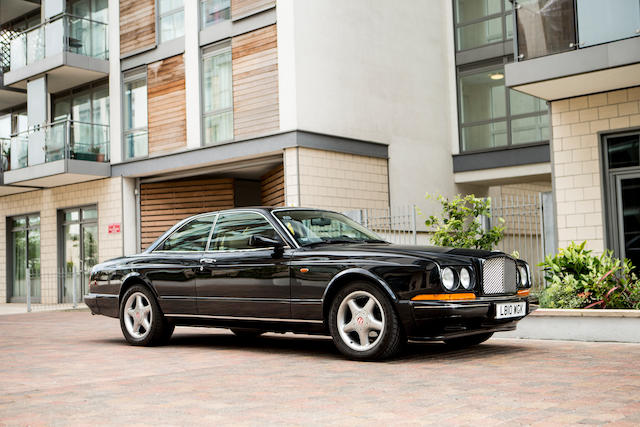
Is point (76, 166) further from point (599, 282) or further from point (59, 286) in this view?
point (599, 282)

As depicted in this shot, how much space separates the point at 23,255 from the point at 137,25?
929cm

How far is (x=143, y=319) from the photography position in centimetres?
855

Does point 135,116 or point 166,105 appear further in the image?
point 135,116

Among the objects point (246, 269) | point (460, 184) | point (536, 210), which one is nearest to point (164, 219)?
point (460, 184)

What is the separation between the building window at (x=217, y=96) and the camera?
17.8 meters

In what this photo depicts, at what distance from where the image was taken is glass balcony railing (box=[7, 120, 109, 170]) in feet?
67.8

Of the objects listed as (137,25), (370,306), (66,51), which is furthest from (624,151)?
(66,51)

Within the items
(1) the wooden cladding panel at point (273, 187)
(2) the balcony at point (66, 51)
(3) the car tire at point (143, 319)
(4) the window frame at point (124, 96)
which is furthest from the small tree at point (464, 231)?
(2) the balcony at point (66, 51)

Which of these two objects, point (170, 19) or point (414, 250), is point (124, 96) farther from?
point (414, 250)

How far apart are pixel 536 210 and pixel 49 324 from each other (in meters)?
8.73

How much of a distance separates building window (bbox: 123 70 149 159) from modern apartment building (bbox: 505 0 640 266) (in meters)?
11.1

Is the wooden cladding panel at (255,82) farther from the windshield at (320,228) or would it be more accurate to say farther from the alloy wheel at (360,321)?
the alloy wheel at (360,321)

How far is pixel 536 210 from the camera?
1211cm

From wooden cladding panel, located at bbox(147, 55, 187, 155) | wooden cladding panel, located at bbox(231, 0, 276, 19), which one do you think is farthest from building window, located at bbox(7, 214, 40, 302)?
wooden cladding panel, located at bbox(231, 0, 276, 19)
